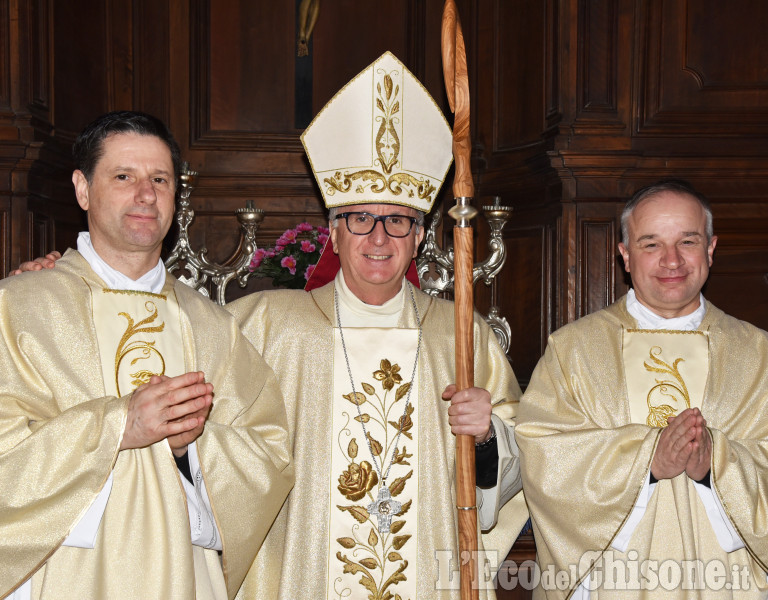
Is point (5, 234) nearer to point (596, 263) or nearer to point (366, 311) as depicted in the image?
point (366, 311)

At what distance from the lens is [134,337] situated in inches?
124

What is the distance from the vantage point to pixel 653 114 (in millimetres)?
4957

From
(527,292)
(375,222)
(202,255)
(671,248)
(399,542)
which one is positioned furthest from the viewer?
(527,292)

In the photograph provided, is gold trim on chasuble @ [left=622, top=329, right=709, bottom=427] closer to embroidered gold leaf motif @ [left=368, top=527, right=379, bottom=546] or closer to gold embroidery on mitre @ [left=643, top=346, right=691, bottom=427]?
gold embroidery on mitre @ [left=643, top=346, right=691, bottom=427]

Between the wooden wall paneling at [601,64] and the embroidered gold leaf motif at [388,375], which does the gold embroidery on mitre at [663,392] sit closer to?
the embroidered gold leaf motif at [388,375]

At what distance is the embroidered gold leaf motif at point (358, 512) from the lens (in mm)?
3502

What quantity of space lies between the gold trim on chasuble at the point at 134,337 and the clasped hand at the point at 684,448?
1.61 metres

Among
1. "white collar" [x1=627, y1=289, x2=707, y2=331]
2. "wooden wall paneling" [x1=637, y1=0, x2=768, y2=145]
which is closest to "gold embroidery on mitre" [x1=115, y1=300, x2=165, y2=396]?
"white collar" [x1=627, y1=289, x2=707, y2=331]

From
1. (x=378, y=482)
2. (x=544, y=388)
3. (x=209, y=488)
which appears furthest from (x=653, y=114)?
(x=209, y=488)

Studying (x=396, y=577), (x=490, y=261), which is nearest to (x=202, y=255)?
(x=490, y=261)

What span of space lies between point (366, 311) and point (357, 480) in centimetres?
65

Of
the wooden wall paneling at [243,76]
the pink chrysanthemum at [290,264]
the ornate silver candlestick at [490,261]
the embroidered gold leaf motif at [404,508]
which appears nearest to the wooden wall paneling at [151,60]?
the wooden wall paneling at [243,76]

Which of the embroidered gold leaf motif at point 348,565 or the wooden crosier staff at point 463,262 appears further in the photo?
the embroidered gold leaf motif at point 348,565

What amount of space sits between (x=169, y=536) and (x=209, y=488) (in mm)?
204
